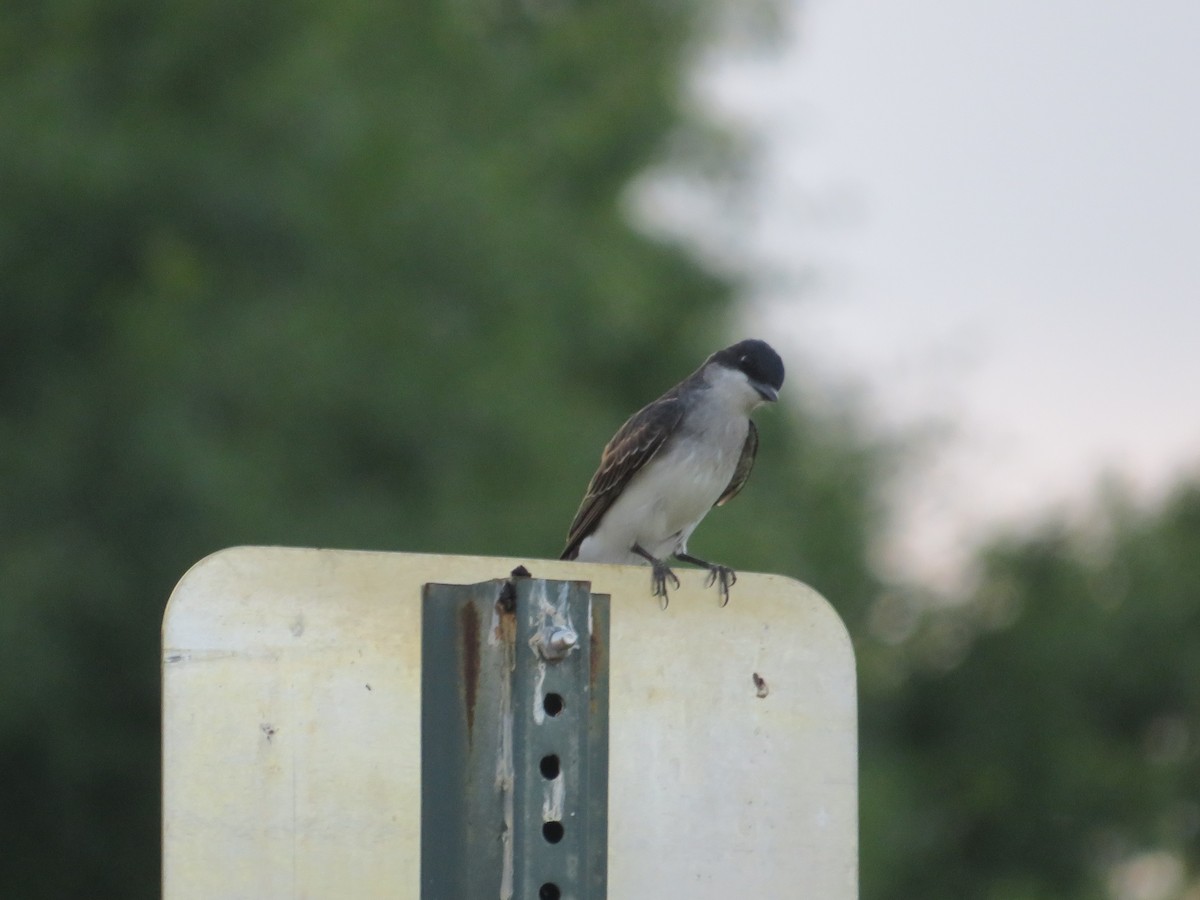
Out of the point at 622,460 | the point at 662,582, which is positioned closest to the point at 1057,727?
the point at 622,460

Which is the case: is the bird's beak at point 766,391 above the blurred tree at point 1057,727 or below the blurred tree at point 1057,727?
above

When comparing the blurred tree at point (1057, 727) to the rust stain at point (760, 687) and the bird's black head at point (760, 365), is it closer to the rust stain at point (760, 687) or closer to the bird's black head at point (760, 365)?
A: the bird's black head at point (760, 365)

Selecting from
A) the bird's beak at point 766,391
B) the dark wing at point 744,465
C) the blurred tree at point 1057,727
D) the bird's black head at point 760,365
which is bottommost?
the blurred tree at point 1057,727

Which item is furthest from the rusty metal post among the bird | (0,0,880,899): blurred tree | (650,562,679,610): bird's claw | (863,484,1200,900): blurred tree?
(863,484,1200,900): blurred tree

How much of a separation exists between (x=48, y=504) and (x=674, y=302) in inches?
377

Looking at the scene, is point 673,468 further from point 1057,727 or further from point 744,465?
point 1057,727

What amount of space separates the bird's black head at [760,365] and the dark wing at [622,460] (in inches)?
11.1

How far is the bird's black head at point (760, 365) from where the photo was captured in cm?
626

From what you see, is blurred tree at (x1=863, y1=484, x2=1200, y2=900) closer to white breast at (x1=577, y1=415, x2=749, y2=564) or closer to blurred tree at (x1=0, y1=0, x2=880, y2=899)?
blurred tree at (x1=0, y1=0, x2=880, y2=899)

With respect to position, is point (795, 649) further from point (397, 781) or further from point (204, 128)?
point (204, 128)

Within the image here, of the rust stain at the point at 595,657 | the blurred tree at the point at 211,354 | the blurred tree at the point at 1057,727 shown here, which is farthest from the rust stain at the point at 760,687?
the blurred tree at the point at 1057,727

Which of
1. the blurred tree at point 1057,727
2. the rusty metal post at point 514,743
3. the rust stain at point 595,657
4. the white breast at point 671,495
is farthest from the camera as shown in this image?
the blurred tree at point 1057,727

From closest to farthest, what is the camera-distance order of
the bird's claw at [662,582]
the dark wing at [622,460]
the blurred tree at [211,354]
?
the bird's claw at [662,582]
the dark wing at [622,460]
the blurred tree at [211,354]

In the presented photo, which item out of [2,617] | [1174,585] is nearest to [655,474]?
[2,617]
